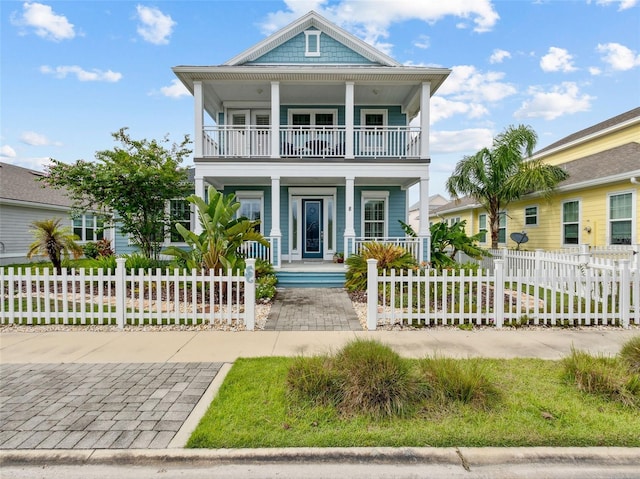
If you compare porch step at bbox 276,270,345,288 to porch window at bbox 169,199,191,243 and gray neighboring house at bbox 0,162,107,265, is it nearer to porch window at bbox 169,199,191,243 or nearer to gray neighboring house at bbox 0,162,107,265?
porch window at bbox 169,199,191,243

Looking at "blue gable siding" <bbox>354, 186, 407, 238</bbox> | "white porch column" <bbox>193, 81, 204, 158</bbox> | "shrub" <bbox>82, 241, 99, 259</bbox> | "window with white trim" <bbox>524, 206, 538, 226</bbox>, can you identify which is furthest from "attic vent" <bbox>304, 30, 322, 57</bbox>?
"shrub" <bbox>82, 241, 99, 259</bbox>

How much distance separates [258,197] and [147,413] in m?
11.1

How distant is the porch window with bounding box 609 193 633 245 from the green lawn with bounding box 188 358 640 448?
994cm

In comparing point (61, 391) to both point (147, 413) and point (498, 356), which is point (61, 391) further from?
point (498, 356)

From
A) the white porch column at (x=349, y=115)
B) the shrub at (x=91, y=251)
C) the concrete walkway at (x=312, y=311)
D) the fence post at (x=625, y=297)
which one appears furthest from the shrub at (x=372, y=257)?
the shrub at (x=91, y=251)

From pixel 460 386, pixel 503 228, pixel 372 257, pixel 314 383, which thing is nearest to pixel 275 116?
pixel 372 257

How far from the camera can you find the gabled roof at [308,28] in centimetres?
1238

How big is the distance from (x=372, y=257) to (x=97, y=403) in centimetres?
731

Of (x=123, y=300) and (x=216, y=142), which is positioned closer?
(x=123, y=300)

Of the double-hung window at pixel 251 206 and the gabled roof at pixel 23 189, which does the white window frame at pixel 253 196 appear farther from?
the gabled roof at pixel 23 189

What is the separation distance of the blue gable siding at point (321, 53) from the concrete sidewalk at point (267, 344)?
1103 cm

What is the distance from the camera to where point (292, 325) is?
6.54m

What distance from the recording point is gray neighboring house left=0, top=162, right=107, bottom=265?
14672 millimetres

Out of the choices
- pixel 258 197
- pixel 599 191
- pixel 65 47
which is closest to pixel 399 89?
pixel 258 197
